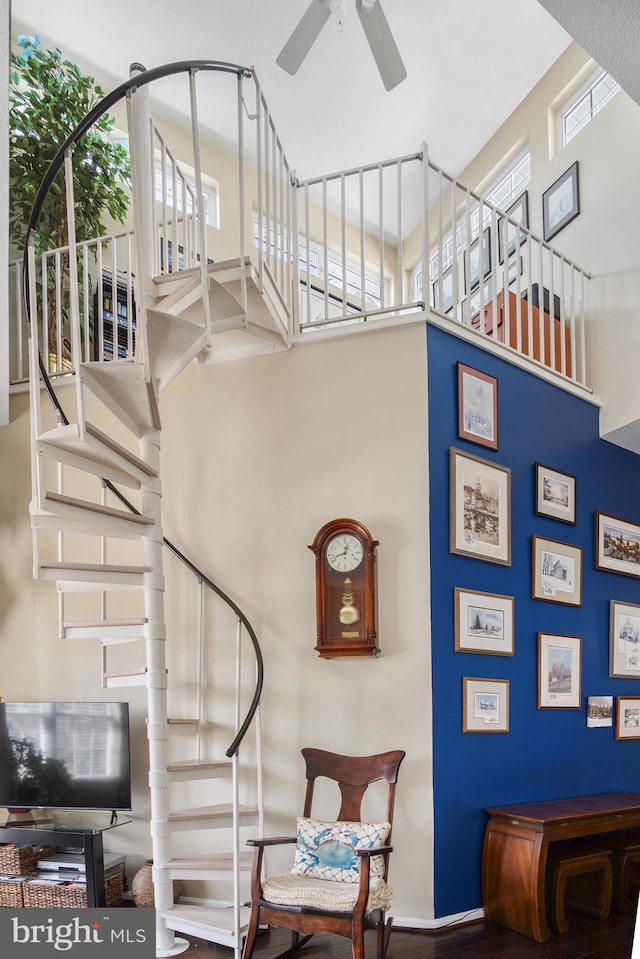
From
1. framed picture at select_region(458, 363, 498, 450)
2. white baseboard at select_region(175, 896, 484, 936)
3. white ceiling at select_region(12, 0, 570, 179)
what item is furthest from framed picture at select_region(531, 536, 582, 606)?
white ceiling at select_region(12, 0, 570, 179)

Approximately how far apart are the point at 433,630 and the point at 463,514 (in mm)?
640

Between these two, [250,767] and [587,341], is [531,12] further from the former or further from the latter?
[250,767]

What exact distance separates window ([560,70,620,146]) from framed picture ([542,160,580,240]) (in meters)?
0.49

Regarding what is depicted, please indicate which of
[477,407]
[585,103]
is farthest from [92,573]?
[585,103]

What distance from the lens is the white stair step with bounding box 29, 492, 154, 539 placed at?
3326 millimetres

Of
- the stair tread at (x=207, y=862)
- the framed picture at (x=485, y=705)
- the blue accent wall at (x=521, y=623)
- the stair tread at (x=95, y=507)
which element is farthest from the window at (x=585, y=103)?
the stair tread at (x=207, y=862)

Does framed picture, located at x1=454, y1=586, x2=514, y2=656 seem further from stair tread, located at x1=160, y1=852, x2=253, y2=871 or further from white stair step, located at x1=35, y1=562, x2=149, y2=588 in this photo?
white stair step, located at x1=35, y1=562, x2=149, y2=588

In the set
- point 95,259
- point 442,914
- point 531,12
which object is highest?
point 531,12

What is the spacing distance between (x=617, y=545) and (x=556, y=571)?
0.78 metres

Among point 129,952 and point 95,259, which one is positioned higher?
point 95,259


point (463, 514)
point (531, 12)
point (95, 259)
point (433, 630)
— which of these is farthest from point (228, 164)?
point (433, 630)

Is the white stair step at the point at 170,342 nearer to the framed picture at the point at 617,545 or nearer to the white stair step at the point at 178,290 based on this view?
the white stair step at the point at 178,290

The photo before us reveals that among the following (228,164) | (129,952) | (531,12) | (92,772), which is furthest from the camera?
(228,164)

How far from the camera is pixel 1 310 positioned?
4707mm
